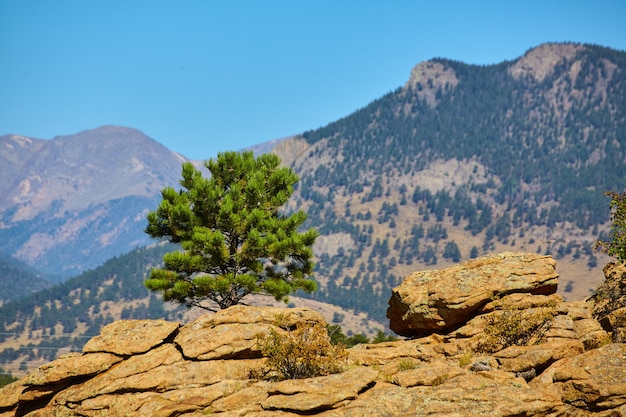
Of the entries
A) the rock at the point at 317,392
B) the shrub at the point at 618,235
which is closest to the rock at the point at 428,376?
the rock at the point at 317,392

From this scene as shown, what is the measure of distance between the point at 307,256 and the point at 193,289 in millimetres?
7534

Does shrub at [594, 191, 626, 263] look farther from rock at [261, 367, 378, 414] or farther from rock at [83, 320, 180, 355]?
rock at [83, 320, 180, 355]

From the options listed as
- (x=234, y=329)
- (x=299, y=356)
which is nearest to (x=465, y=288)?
(x=299, y=356)

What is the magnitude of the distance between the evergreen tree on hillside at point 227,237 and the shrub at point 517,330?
13.9 meters

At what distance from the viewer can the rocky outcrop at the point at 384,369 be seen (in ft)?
71.1

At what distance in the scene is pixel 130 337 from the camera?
28.2 metres

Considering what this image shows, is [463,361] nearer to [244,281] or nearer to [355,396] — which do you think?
[355,396]

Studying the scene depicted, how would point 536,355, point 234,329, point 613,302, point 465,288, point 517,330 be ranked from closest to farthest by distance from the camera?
point 536,355
point 517,330
point 234,329
point 613,302
point 465,288

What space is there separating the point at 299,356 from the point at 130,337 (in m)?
8.32

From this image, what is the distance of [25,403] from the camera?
27.5 meters

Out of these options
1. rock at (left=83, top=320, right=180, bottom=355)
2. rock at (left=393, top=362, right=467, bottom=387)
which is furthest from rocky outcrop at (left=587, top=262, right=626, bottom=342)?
rock at (left=83, top=320, right=180, bottom=355)

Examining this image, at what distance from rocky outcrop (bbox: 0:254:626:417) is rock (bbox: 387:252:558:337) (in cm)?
10

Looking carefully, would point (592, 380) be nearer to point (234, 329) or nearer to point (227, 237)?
point (234, 329)

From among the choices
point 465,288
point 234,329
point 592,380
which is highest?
point 234,329
